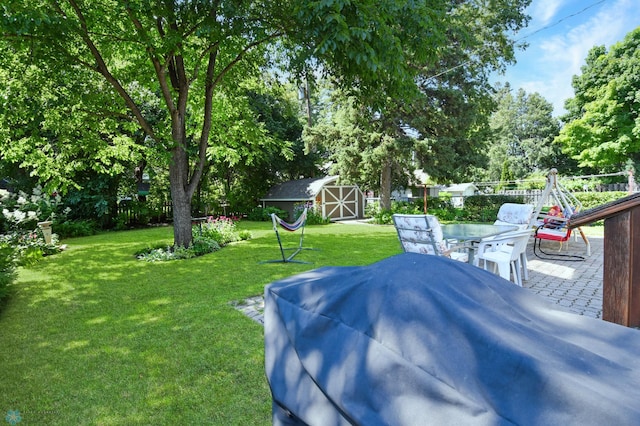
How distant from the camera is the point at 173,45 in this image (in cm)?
612

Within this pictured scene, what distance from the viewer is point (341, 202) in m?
19.1

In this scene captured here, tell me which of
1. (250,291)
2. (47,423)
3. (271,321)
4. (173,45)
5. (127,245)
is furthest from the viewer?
(127,245)

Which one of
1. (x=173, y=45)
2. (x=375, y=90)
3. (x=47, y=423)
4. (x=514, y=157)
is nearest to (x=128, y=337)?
(x=47, y=423)

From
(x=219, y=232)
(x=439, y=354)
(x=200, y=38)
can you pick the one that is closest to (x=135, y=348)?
(x=439, y=354)

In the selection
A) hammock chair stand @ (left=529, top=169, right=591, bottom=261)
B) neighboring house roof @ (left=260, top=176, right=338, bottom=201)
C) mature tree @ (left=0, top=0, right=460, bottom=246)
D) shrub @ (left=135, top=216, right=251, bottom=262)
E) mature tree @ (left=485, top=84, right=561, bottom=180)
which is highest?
mature tree @ (left=485, top=84, right=561, bottom=180)

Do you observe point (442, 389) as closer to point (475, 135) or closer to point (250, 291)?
point (250, 291)

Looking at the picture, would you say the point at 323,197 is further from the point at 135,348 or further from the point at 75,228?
the point at 135,348

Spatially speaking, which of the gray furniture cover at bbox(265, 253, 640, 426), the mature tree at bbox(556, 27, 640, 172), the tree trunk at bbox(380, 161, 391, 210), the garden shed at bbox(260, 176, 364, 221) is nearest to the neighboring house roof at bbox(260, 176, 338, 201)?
the garden shed at bbox(260, 176, 364, 221)

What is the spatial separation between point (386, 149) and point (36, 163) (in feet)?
38.8

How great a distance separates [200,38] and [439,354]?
24.8 feet

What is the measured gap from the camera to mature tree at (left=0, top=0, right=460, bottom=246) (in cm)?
469

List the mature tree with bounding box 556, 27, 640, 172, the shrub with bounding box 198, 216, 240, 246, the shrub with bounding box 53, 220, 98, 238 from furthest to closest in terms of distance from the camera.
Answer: the mature tree with bounding box 556, 27, 640, 172, the shrub with bounding box 53, 220, 98, 238, the shrub with bounding box 198, 216, 240, 246

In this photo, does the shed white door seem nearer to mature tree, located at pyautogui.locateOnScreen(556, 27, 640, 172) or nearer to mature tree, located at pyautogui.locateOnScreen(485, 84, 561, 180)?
mature tree, located at pyautogui.locateOnScreen(556, 27, 640, 172)

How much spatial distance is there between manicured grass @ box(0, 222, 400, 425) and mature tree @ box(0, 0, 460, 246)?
2895 mm
